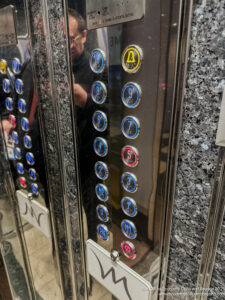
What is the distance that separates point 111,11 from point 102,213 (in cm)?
43

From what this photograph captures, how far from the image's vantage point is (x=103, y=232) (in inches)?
21.9

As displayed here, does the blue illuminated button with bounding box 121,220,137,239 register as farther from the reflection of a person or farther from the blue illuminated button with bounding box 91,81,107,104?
the blue illuminated button with bounding box 91,81,107,104

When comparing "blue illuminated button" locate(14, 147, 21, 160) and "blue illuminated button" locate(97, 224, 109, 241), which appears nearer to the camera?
"blue illuminated button" locate(97, 224, 109, 241)

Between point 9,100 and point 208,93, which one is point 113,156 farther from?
point 9,100

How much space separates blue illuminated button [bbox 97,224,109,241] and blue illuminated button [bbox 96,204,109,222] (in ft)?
0.07

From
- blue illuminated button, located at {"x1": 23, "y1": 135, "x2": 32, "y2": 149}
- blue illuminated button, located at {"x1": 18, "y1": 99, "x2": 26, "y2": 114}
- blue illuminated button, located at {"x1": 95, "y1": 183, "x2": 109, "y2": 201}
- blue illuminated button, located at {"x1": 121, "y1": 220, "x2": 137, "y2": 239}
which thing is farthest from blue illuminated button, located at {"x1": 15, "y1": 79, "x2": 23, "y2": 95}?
blue illuminated button, located at {"x1": 121, "y1": 220, "x2": 137, "y2": 239}

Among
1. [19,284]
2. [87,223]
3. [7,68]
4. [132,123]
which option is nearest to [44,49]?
[7,68]

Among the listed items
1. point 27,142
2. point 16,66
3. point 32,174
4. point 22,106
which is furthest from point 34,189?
point 16,66

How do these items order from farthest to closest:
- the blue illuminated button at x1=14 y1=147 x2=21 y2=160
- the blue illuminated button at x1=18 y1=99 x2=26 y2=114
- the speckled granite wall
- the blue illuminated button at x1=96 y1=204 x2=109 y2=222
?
the blue illuminated button at x1=14 y1=147 x2=21 y2=160
the blue illuminated button at x1=18 y1=99 x2=26 y2=114
the blue illuminated button at x1=96 y1=204 x2=109 y2=222
the speckled granite wall

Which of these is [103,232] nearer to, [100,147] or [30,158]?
[100,147]

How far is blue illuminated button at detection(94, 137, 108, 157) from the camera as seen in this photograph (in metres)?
0.47

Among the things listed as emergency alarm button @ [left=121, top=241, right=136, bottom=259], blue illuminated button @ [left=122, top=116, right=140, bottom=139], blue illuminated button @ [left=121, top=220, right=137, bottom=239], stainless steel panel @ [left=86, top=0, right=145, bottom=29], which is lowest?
emergency alarm button @ [left=121, top=241, right=136, bottom=259]

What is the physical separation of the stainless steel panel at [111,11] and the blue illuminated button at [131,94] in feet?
0.35

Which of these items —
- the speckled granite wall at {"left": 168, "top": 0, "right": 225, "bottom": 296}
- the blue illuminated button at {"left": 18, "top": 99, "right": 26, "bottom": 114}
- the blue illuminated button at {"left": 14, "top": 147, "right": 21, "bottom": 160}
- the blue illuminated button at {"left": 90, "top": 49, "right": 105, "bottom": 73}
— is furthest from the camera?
the blue illuminated button at {"left": 14, "top": 147, "right": 21, "bottom": 160}
